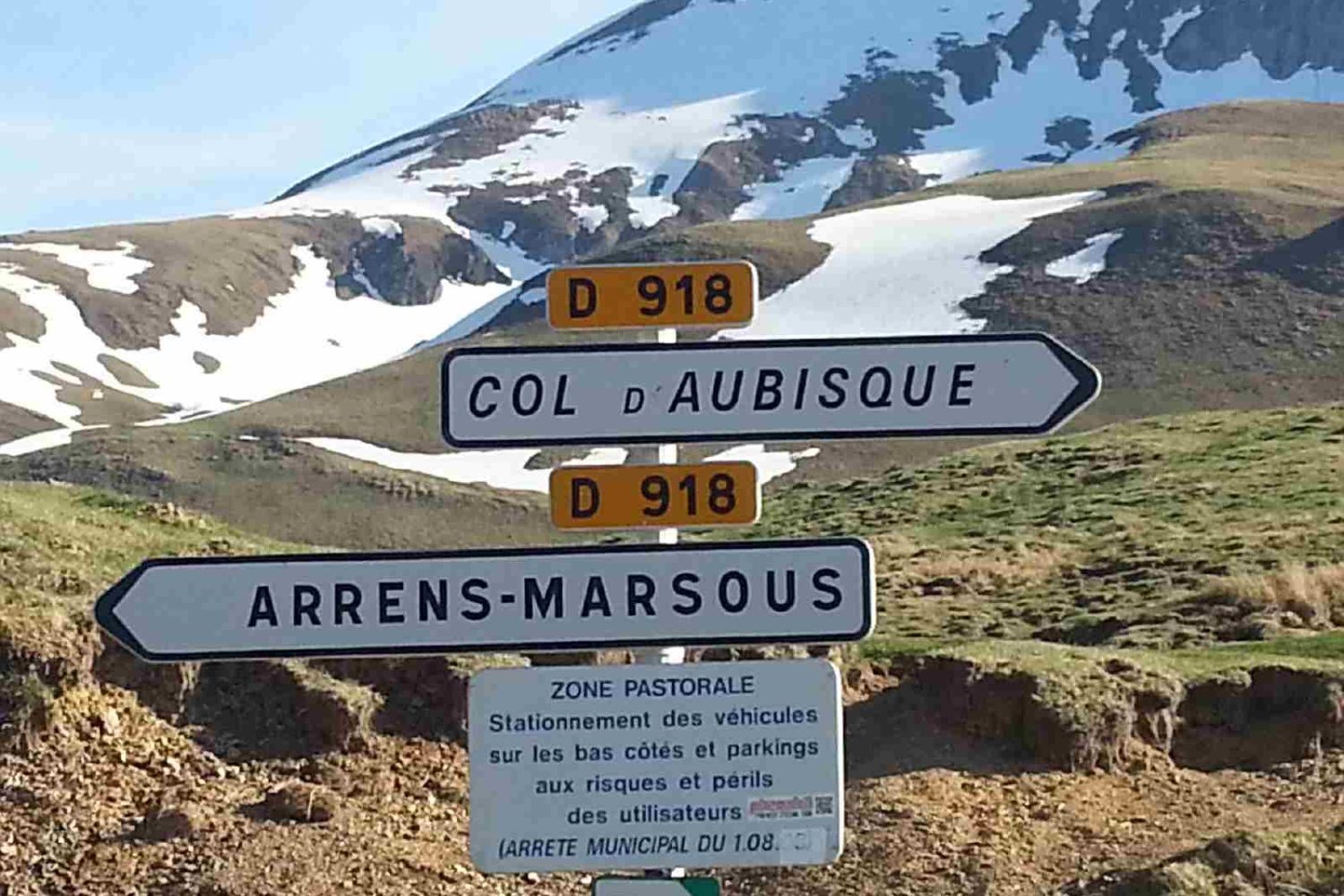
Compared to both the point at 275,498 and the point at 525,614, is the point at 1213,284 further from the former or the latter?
the point at 525,614

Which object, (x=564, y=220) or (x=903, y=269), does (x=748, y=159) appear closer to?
(x=564, y=220)

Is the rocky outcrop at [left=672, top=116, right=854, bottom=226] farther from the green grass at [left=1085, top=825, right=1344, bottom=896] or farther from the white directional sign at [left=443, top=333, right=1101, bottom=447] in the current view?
the white directional sign at [left=443, top=333, right=1101, bottom=447]

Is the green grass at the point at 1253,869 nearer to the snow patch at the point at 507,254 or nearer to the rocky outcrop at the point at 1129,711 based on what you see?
the rocky outcrop at the point at 1129,711

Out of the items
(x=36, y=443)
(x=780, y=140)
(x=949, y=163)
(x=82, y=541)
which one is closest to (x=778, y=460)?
(x=36, y=443)

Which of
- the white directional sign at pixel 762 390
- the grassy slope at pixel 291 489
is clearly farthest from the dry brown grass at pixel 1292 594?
the grassy slope at pixel 291 489

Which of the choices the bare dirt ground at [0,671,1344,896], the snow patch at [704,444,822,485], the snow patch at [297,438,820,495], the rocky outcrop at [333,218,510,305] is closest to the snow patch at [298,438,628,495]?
the snow patch at [297,438,820,495]

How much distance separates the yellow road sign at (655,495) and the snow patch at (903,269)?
64634 mm

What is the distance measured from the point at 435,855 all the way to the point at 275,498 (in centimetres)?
5810

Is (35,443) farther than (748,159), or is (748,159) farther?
(748,159)

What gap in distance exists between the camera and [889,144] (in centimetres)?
17950

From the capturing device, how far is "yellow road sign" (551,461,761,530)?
4.55 m

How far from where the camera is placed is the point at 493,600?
4.52 metres

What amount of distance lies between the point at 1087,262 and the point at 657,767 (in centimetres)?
7923

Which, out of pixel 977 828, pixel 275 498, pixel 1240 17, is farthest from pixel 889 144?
pixel 977 828
